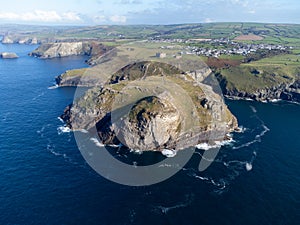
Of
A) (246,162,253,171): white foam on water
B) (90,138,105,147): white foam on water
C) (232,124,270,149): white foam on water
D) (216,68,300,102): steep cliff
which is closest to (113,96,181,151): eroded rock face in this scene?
(90,138,105,147): white foam on water

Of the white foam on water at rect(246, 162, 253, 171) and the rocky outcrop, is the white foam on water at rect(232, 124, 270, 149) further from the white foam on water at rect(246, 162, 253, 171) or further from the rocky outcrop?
the rocky outcrop

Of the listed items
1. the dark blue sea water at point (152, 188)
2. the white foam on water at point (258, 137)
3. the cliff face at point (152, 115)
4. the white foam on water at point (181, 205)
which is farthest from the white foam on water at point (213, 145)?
the white foam on water at point (181, 205)

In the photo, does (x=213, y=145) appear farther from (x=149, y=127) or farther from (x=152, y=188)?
(x=152, y=188)

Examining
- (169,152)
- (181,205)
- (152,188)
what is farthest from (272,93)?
(181,205)

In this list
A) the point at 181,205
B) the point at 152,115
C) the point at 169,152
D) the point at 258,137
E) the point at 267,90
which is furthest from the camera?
the point at 267,90

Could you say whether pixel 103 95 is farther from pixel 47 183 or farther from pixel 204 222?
pixel 204 222

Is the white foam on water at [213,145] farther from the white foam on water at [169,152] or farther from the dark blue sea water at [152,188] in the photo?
the white foam on water at [169,152]

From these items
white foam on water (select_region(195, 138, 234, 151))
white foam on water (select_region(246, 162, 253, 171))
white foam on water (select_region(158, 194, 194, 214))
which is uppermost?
white foam on water (select_region(195, 138, 234, 151))
